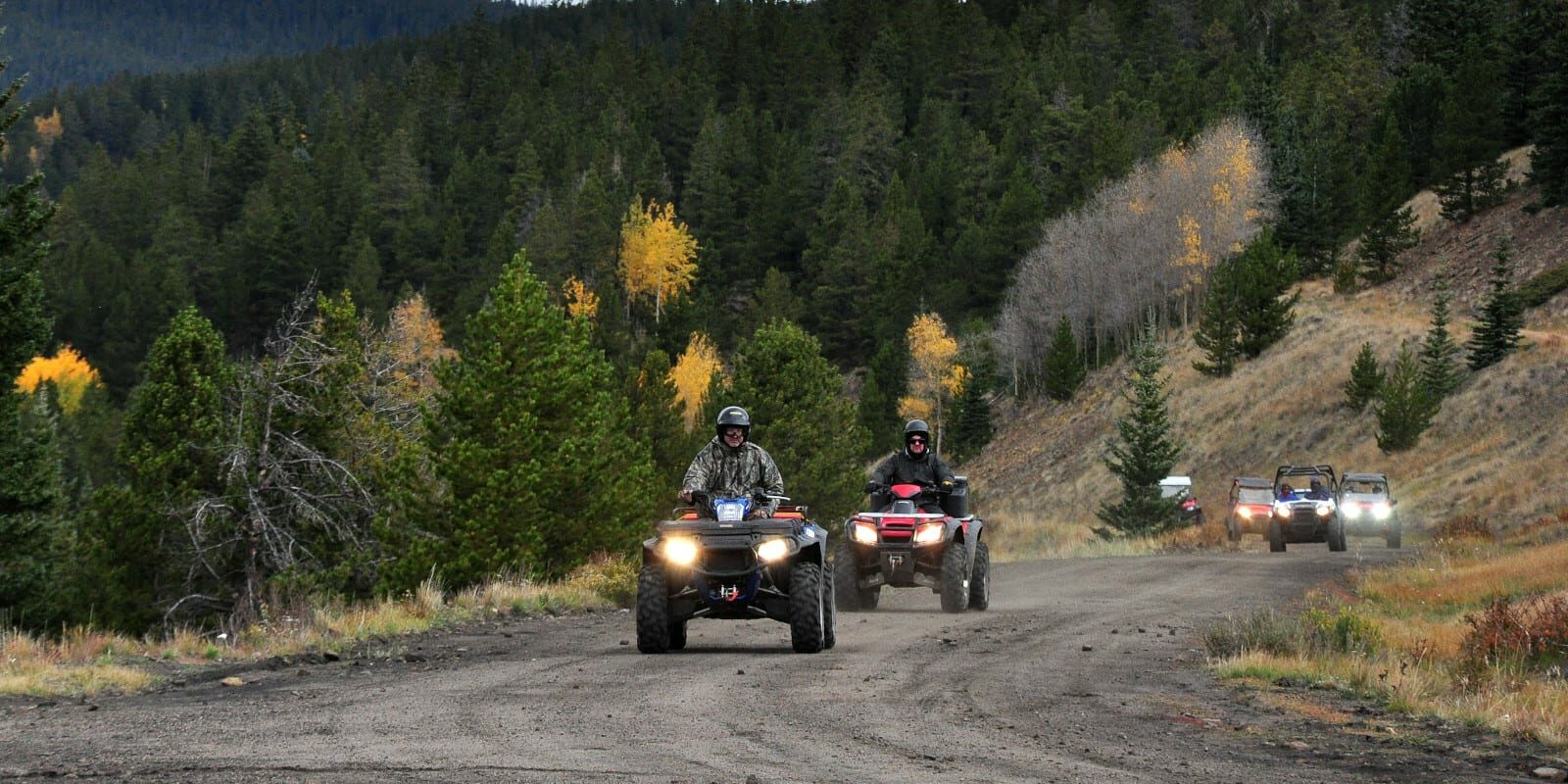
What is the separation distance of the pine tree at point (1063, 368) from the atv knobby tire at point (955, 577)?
73.6m

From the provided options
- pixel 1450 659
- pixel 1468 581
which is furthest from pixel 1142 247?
pixel 1450 659

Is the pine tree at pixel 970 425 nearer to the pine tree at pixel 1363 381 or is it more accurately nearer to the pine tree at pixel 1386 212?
the pine tree at pixel 1386 212

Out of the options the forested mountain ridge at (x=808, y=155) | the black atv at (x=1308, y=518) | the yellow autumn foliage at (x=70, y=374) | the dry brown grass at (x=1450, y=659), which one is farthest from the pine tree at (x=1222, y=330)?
the yellow autumn foliage at (x=70, y=374)

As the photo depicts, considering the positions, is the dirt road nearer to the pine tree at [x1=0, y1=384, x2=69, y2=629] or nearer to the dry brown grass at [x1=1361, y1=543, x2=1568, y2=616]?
the dry brown grass at [x1=1361, y1=543, x2=1568, y2=616]

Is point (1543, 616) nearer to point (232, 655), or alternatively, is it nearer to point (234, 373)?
point (232, 655)

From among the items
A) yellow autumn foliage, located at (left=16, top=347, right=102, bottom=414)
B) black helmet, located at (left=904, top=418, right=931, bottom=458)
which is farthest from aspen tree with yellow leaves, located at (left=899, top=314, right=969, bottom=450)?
black helmet, located at (left=904, top=418, right=931, bottom=458)

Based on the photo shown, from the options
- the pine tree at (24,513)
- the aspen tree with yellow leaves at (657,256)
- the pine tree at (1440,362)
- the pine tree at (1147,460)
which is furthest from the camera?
the aspen tree with yellow leaves at (657,256)

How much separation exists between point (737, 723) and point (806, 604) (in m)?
4.65

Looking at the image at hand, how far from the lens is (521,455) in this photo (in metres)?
34.1

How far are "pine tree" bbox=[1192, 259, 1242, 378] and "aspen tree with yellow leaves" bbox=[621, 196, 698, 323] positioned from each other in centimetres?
5376

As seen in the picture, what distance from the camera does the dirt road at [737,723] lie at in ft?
27.8

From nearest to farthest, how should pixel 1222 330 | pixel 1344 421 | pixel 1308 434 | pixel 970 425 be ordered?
pixel 1344 421, pixel 1308 434, pixel 1222 330, pixel 970 425

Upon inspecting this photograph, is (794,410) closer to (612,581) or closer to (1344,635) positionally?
(612,581)

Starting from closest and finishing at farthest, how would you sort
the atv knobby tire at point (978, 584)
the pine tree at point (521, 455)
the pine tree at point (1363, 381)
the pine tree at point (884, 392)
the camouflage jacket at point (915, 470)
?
the camouflage jacket at point (915, 470) < the atv knobby tire at point (978, 584) < the pine tree at point (521, 455) < the pine tree at point (1363, 381) < the pine tree at point (884, 392)
